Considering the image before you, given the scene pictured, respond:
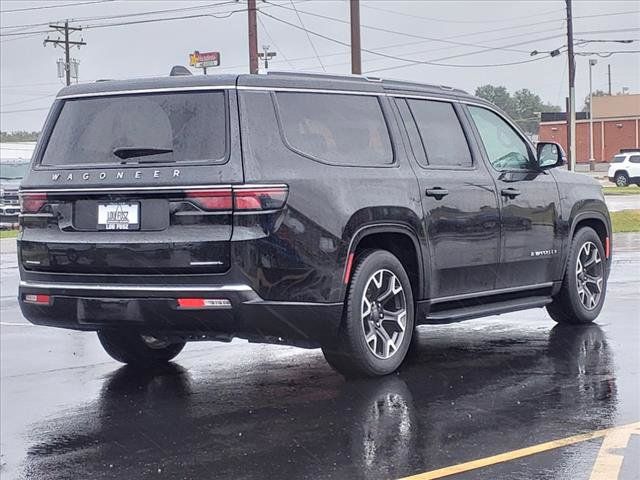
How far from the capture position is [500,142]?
849cm

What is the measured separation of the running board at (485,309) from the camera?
747 cm

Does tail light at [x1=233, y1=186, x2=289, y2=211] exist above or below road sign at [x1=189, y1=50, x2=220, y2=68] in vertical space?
below

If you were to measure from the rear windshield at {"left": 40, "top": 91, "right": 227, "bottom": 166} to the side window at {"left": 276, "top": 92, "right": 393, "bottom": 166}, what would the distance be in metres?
0.49

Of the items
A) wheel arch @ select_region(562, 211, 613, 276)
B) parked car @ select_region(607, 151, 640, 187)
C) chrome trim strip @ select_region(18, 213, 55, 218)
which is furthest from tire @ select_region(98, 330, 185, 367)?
parked car @ select_region(607, 151, 640, 187)

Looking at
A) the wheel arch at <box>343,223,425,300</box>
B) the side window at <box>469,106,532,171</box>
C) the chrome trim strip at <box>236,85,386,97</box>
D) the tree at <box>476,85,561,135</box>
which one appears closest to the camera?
the chrome trim strip at <box>236,85,386,97</box>

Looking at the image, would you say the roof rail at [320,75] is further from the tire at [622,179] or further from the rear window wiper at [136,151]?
the tire at [622,179]

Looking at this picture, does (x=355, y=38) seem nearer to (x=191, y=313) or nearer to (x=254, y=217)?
(x=254, y=217)

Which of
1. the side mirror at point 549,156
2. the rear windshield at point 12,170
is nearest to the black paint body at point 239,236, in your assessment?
the side mirror at point 549,156

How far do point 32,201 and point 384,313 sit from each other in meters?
2.40

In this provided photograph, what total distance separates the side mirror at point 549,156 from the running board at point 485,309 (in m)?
1.09

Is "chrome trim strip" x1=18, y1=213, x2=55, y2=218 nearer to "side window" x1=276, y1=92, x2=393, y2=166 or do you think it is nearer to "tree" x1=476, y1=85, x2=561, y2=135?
"side window" x1=276, y1=92, x2=393, y2=166

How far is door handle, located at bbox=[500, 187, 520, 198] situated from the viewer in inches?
317

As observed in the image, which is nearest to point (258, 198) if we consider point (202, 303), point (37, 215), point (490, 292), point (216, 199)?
point (216, 199)

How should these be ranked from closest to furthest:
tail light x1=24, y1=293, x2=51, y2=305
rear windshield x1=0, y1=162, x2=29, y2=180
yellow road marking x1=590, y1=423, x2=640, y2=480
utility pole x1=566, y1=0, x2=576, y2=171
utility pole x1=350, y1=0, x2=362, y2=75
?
1. yellow road marking x1=590, y1=423, x2=640, y2=480
2. tail light x1=24, y1=293, x2=51, y2=305
3. utility pole x1=350, y1=0, x2=362, y2=75
4. rear windshield x1=0, y1=162, x2=29, y2=180
5. utility pole x1=566, y1=0, x2=576, y2=171
